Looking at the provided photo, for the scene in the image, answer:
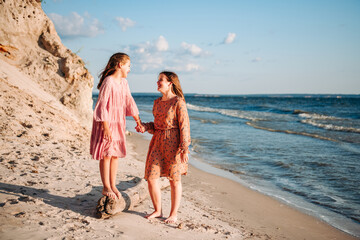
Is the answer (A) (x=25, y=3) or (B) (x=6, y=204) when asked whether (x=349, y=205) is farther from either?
(A) (x=25, y=3)

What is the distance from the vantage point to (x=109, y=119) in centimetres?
343

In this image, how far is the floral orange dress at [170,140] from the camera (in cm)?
336

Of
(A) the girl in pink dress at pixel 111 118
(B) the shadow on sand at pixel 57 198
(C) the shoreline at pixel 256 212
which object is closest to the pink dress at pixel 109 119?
(A) the girl in pink dress at pixel 111 118

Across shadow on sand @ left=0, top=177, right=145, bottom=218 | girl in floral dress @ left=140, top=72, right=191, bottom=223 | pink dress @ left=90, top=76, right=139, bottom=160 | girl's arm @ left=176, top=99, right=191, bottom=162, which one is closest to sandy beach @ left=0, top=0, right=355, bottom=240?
shadow on sand @ left=0, top=177, right=145, bottom=218

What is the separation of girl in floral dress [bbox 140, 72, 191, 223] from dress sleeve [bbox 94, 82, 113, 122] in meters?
0.64

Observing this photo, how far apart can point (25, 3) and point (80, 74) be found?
9.82 feet

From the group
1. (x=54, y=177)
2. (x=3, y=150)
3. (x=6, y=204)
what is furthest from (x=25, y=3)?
(x=6, y=204)

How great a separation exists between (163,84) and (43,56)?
697cm

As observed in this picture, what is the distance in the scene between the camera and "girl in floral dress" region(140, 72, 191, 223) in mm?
3367

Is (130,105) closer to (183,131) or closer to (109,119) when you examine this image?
(109,119)

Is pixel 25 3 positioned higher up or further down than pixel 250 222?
higher up

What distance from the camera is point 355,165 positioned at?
25.6 ft

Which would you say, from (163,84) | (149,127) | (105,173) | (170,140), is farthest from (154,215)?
(163,84)

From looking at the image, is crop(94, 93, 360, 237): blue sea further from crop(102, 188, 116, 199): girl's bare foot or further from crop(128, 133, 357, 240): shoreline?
crop(102, 188, 116, 199): girl's bare foot
